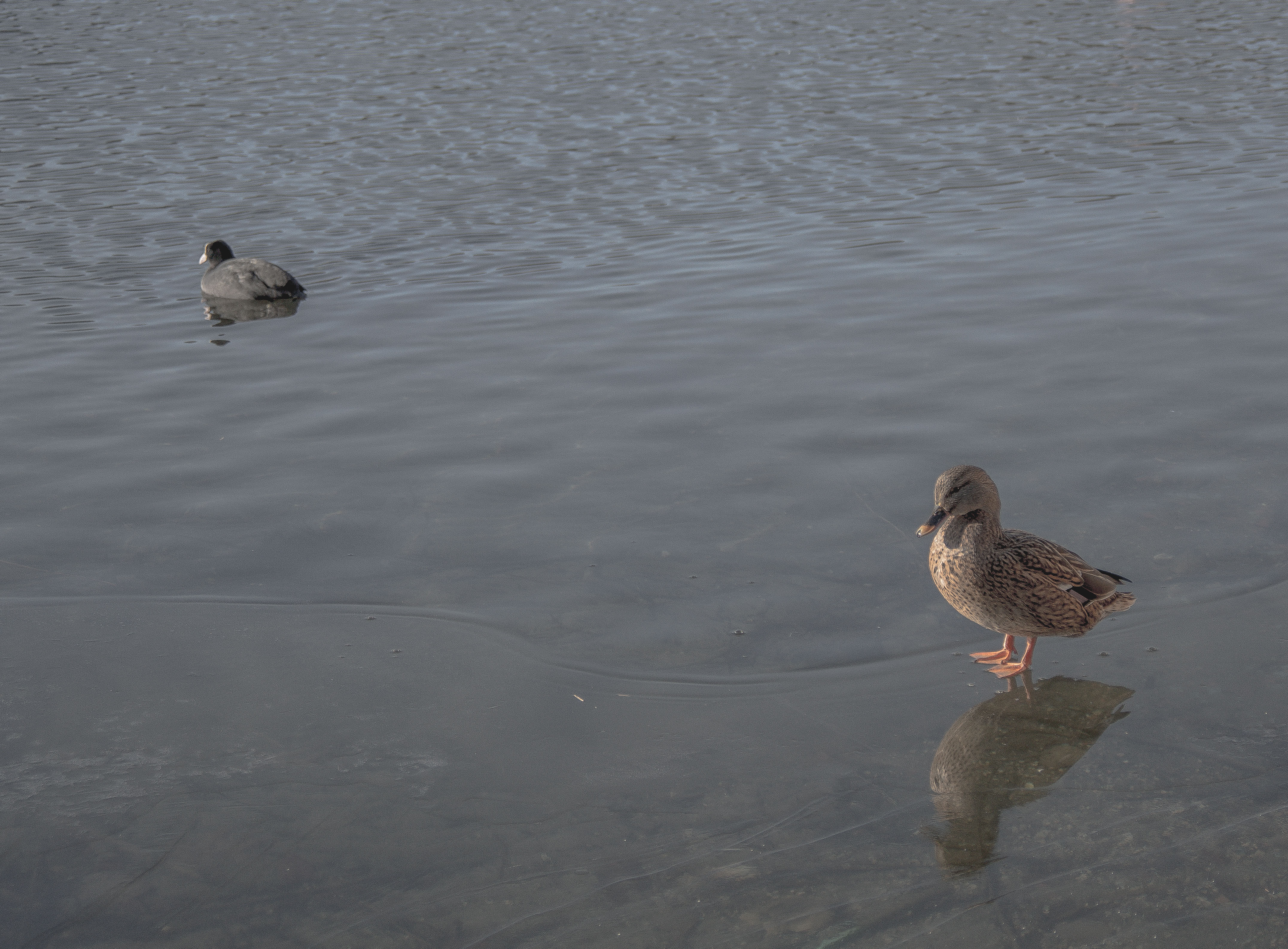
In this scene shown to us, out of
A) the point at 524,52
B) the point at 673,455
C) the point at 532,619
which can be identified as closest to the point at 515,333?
the point at 673,455

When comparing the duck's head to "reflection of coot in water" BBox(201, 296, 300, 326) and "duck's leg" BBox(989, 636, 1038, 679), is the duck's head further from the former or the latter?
"reflection of coot in water" BBox(201, 296, 300, 326)

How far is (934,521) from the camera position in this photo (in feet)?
16.5

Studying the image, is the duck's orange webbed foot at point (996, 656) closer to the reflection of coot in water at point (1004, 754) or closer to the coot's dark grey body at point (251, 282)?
the reflection of coot in water at point (1004, 754)

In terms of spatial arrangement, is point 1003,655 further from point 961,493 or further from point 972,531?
point 961,493

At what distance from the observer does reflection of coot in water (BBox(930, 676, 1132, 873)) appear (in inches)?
165

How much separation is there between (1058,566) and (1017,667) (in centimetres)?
46

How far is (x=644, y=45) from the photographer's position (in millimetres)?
23359

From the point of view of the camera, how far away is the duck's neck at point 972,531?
16.7 ft

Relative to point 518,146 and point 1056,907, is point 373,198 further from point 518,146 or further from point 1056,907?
point 1056,907

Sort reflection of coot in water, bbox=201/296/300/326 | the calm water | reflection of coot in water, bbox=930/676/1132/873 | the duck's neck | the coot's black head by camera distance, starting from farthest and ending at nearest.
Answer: the coot's black head
reflection of coot in water, bbox=201/296/300/326
the duck's neck
reflection of coot in water, bbox=930/676/1132/873
the calm water

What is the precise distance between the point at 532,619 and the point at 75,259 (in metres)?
9.37

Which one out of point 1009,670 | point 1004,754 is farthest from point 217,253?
point 1004,754

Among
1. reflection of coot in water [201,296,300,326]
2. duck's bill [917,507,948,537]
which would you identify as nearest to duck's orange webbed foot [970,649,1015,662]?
duck's bill [917,507,948,537]

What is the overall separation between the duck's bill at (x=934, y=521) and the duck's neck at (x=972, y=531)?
61mm
